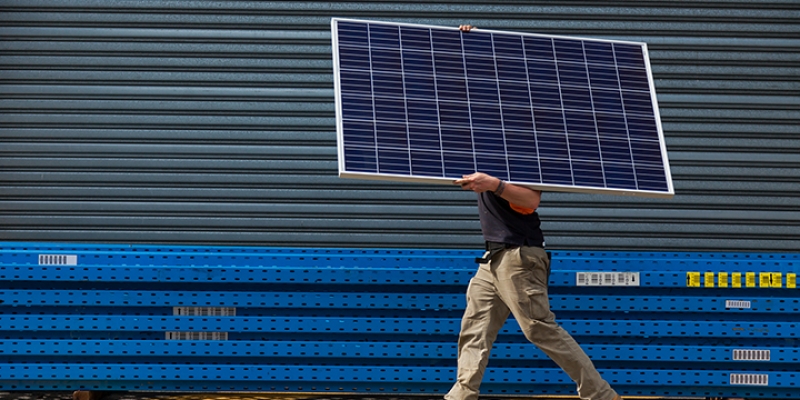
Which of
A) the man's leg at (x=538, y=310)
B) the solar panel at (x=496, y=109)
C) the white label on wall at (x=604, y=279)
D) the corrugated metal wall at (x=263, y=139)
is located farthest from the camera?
the corrugated metal wall at (x=263, y=139)

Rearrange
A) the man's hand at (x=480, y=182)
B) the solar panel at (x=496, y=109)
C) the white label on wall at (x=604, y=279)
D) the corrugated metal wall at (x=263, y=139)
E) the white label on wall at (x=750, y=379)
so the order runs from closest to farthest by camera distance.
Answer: the man's hand at (x=480, y=182) → the solar panel at (x=496, y=109) → the white label on wall at (x=604, y=279) → the white label on wall at (x=750, y=379) → the corrugated metal wall at (x=263, y=139)

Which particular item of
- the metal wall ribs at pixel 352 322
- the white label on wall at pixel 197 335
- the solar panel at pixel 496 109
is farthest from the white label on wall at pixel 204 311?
the solar panel at pixel 496 109

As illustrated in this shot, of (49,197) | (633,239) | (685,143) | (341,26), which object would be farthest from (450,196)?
(49,197)

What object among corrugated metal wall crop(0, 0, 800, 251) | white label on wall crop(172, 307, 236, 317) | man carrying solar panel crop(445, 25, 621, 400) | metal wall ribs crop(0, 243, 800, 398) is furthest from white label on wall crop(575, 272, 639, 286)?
white label on wall crop(172, 307, 236, 317)

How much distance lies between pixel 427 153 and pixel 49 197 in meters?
4.41

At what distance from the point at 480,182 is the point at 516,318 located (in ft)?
3.28

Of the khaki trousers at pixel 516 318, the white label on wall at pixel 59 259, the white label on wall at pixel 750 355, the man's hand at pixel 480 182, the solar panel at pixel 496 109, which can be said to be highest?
the solar panel at pixel 496 109

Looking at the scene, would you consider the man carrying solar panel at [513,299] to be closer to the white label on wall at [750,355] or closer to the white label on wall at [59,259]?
the white label on wall at [750,355]

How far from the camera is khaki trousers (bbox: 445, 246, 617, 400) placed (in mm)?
5070

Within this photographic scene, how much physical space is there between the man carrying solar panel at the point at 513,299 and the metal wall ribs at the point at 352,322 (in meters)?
0.83

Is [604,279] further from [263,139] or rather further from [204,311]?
[263,139]

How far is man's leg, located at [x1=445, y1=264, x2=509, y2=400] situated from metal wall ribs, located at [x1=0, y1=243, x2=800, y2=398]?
78cm

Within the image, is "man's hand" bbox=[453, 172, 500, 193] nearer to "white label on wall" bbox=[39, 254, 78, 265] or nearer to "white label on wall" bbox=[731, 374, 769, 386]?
"white label on wall" bbox=[731, 374, 769, 386]

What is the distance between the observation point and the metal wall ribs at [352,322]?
6059mm
